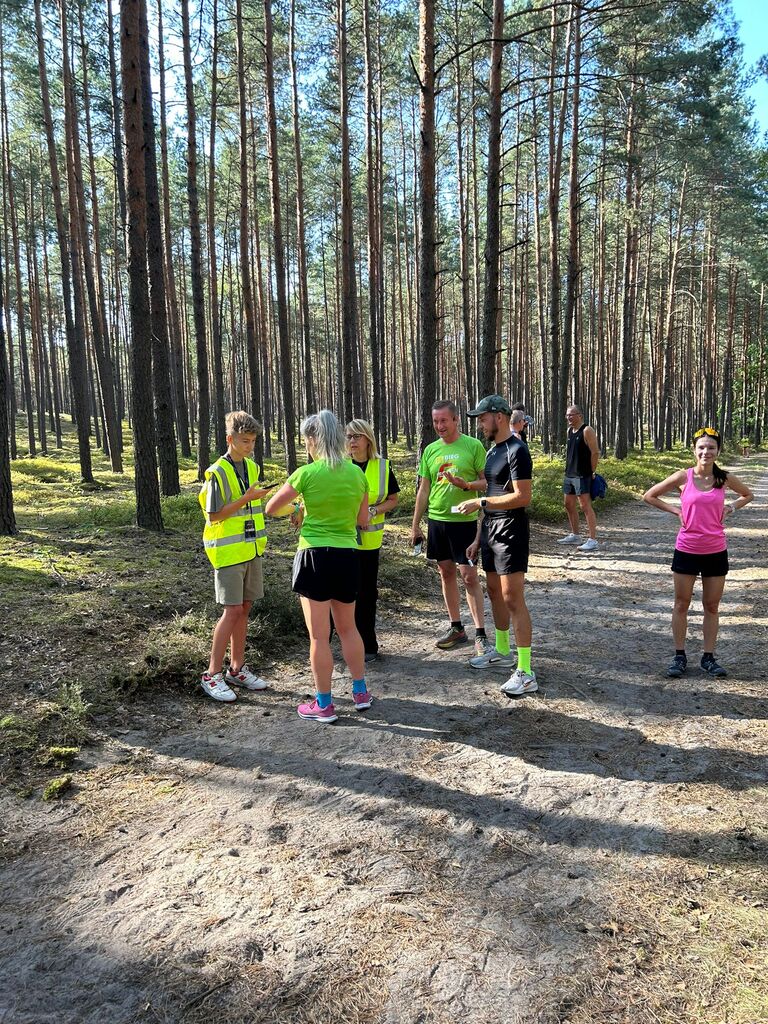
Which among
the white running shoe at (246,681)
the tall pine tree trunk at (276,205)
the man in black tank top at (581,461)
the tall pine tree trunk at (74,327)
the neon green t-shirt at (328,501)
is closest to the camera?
the neon green t-shirt at (328,501)

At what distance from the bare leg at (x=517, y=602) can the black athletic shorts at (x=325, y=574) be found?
1254 millimetres

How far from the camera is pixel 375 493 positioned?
5680 millimetres

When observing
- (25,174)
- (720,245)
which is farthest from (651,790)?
(720,245)

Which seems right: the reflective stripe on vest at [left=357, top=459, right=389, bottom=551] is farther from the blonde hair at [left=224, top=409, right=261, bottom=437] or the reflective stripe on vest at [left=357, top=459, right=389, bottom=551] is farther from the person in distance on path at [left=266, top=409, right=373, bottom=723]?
A: the blonde hair at [left=224, top=409, right=261, bottom=437]

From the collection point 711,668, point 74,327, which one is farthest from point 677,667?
point 74,327

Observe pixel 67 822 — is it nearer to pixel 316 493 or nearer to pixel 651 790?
pixel 316 493

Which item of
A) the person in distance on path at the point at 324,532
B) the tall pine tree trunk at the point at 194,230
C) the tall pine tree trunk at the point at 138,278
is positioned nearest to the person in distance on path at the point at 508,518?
the person in distance on path at the point at 324,532

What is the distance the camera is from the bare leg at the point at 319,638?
4.50 metres

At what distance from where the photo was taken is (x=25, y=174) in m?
27.8

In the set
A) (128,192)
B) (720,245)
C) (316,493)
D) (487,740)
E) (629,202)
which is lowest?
(487,740)

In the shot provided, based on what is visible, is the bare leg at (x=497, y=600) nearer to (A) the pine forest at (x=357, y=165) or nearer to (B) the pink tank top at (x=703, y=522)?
(B) the pink tank top at (x=703, y=522)

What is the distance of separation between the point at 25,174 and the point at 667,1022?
34638 mm

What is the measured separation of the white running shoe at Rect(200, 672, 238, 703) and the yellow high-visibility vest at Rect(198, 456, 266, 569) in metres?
0.89

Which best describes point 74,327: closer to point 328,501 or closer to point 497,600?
point 328,501
